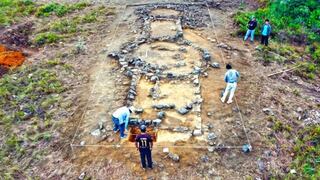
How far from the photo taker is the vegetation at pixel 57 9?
18.5 metres

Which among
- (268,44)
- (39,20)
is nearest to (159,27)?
(268,44)

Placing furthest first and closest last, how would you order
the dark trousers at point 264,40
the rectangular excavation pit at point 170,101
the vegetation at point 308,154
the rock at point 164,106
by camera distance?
the dark trousers at point 264,40 → the rock at point 164,106 → the rectangular excavation pit at point 170,101 → the vegetation at point 308,154

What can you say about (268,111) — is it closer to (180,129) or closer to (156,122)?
(180,129)

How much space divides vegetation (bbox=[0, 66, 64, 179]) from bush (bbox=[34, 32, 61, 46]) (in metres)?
2.32

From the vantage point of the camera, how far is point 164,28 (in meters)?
16.7

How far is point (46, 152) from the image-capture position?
972 centimetres

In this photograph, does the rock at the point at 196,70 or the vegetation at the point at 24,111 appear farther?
the rock at the point at 196,70

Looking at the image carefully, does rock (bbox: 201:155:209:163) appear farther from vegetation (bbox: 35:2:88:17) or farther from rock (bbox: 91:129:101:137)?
vegetation (bbox: 35:2:88:17)

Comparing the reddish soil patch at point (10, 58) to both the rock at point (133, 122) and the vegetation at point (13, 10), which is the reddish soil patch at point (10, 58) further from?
the rock at point (133, 122)

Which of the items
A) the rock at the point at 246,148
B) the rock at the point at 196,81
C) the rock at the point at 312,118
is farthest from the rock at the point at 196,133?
the rock at the point at 312,118

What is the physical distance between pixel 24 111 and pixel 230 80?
22.5ft

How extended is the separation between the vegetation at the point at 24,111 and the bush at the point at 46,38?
7.63 feet

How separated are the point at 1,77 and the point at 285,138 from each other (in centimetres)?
1045

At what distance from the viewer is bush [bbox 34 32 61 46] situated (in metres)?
15.6
